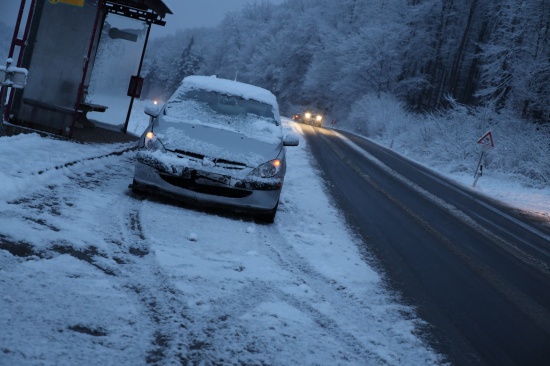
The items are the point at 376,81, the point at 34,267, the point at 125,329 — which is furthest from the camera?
the point at 376,81

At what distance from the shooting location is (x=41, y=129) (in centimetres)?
964

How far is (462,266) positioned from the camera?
19.6ft

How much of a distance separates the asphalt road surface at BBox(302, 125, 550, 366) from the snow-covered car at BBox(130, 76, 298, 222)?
156 cm

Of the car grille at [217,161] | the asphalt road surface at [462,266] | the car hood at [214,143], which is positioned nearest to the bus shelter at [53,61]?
the car hood at [214,143]

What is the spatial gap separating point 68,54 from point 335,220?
704 centimetres

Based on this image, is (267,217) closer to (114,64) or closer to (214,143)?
(214,143)

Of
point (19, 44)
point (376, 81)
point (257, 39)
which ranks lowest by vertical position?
point (19, 44)

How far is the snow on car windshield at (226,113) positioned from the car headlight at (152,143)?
425mm

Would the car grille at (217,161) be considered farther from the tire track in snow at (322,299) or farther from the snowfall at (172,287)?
the tire track in snow at (322,299)

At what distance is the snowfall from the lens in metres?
2.60

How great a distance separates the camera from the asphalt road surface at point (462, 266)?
3.78m

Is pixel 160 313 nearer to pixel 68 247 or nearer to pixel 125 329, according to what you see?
pixel 125 329

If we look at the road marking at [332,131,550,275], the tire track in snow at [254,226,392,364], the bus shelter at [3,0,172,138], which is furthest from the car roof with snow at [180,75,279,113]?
the road marking at [332,131,550,275]

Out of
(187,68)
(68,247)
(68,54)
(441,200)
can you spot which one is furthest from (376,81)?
(187,68)
